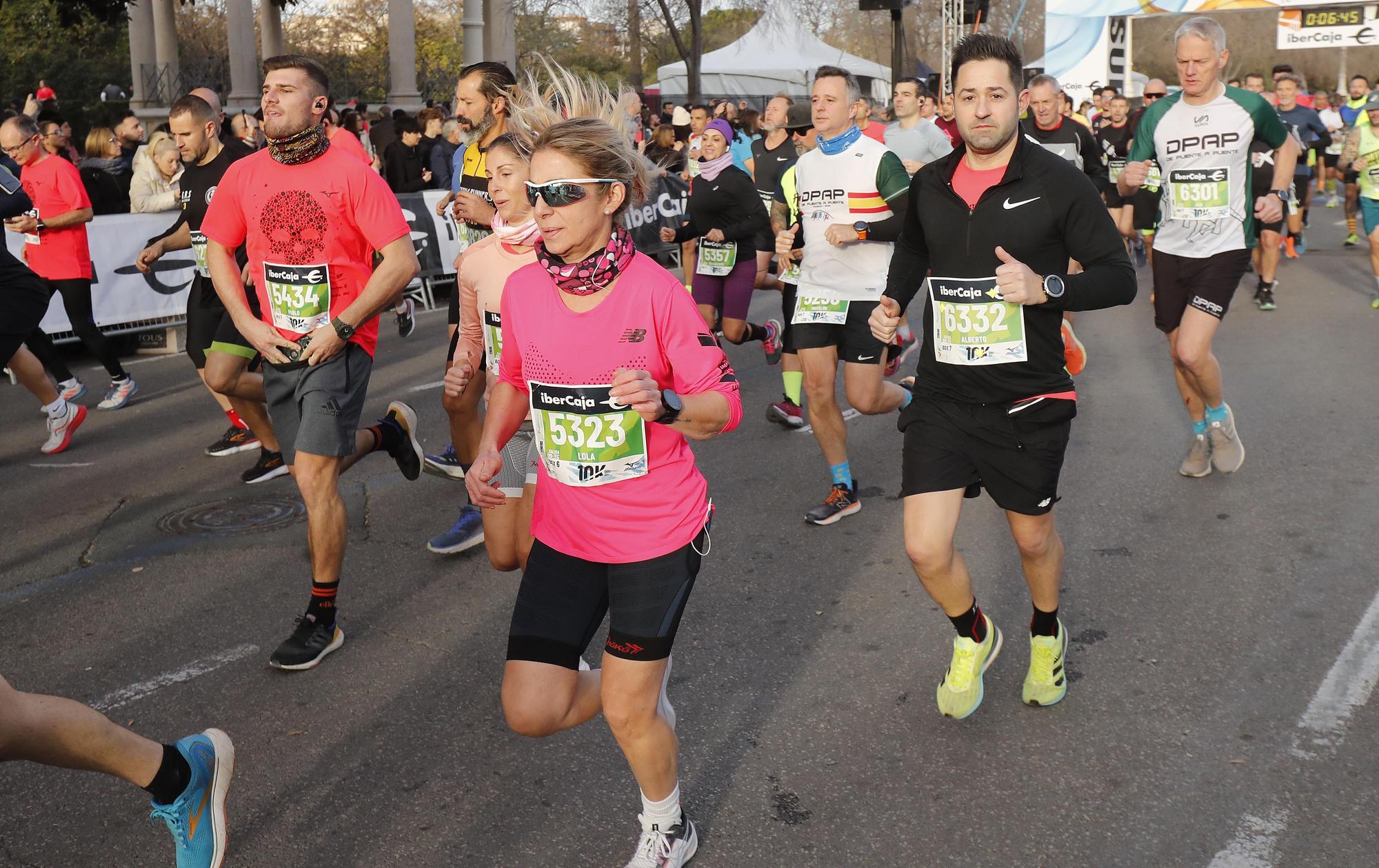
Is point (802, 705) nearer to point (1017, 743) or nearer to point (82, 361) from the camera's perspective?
point (1017, 743)

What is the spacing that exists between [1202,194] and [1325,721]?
3.46 meters

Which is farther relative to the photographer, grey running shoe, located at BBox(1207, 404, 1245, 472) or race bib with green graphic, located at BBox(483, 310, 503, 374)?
grey running shoe, located at BBox(1207, 404, 1245, 472)

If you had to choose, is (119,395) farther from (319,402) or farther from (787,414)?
(319,402)

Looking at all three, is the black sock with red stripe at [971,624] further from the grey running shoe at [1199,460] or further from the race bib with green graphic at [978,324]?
the grey running shoe at [1199,460]

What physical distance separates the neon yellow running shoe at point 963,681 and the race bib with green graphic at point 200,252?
5013 mm

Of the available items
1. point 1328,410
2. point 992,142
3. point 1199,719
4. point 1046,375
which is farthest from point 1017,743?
point 1328,410

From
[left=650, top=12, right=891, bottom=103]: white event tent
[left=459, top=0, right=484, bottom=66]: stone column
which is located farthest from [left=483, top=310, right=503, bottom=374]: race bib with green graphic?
[left=650, top=12, right=891, bottom=103]: white event tent

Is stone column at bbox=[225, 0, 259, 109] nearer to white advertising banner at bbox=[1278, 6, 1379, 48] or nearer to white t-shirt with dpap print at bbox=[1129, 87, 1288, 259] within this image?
white t-shirt with dpap print at bbox=[1129, 87, 1288, 259]

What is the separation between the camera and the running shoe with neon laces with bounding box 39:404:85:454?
311 inches

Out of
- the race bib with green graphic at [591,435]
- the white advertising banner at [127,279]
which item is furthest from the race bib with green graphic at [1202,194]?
the white advertising banner at [127,279]

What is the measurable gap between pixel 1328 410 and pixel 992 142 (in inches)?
210

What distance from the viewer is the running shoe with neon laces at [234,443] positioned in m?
7.80

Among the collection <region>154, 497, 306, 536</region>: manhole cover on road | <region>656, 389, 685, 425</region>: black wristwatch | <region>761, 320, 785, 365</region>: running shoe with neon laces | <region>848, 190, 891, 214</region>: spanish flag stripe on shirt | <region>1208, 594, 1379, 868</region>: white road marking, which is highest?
<region>848, 190, 891, 214</region>: spanish flag stripe on shirt

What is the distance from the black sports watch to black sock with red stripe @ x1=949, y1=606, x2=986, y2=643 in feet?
3.22
